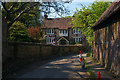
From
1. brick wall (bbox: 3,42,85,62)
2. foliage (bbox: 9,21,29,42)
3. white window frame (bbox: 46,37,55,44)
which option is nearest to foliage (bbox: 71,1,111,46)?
brick wall (bbox: 3,42,85,62)

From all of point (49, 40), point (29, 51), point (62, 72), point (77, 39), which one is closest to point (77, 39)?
point (77, 39)

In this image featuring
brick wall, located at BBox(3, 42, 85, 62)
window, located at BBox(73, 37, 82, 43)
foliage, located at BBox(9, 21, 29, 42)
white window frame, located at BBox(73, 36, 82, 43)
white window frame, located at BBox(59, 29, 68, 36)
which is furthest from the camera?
white window frame, located at BBox(59, 29, 68, 36)

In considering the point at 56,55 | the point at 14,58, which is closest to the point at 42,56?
the point at 56,55

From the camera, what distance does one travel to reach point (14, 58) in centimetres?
980

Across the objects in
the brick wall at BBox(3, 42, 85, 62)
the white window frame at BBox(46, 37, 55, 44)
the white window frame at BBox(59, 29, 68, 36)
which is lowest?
the brick wall at BBox(3, 42, 85, 62)

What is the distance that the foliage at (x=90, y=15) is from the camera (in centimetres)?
1883

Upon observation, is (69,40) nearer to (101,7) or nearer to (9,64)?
(101,7)

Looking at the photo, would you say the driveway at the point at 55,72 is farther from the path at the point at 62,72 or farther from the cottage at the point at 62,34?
the cottage at the point at 62,34

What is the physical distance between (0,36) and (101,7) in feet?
49.2

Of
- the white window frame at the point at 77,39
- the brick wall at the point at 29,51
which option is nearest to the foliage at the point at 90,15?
the brick wall at the point at 29,51

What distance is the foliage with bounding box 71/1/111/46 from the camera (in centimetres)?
1883

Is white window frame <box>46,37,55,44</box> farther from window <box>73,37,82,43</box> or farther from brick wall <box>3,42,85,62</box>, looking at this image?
brick wall <box>3,42,85,62</box>

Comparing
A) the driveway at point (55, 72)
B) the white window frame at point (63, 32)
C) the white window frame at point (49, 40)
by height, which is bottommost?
the driveway at point (55, 72)

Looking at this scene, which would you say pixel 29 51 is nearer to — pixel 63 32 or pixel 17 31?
pixel 17 31
